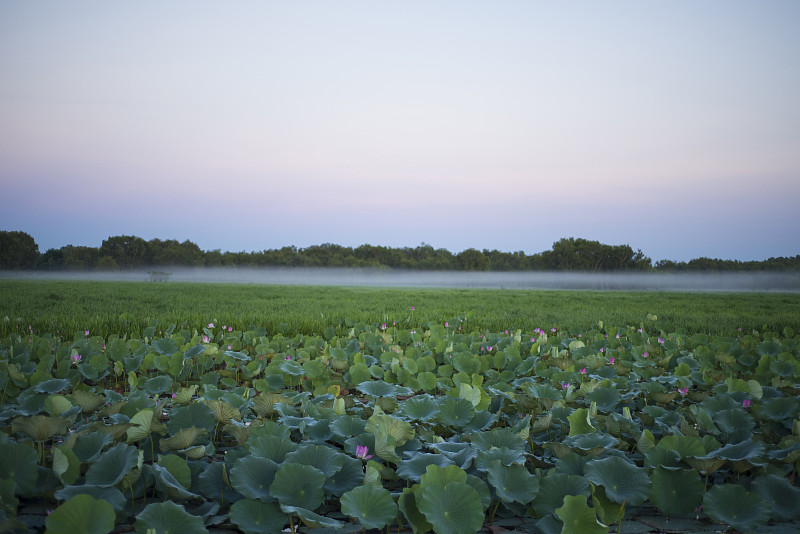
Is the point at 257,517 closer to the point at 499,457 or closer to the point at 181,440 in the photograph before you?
the point at 181,440

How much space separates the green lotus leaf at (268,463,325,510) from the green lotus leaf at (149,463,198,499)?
0.32m

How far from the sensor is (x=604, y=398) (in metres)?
2.73

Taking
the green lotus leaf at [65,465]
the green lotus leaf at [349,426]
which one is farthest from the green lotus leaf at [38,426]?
the green lotus leaf at [349,426]

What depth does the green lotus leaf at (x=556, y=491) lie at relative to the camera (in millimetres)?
1598

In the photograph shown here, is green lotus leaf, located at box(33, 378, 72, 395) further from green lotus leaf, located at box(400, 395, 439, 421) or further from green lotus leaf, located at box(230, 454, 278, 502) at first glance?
green lotus leaf, located at box(400, 395, 439, 421)

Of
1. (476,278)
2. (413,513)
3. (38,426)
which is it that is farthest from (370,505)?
(476,278)

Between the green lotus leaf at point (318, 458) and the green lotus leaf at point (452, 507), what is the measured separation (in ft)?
1.28

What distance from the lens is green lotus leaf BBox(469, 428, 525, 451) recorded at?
194 centimetres

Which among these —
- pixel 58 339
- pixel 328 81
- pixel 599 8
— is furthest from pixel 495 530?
pixel 328 81

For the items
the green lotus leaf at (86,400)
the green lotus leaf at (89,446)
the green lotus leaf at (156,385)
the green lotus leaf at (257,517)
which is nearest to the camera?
the green lotus leaf at (257,517)

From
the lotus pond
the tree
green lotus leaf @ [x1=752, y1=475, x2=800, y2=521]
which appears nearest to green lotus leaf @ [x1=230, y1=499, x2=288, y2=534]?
the lotus pond

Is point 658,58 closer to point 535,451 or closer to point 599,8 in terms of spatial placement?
point 599,8

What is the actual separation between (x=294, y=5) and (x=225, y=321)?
12.7 metres

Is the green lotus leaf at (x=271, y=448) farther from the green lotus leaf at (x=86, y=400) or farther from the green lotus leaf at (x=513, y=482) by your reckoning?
the green lotus leaf at (x=86, y=400)
